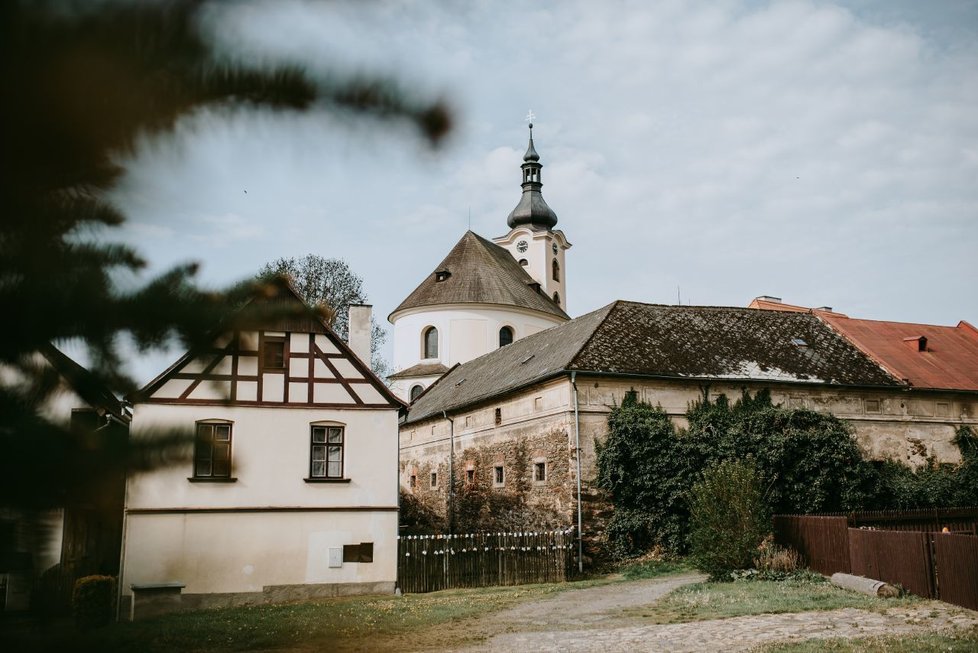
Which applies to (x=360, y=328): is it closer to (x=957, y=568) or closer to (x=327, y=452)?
(x=327, y=452)

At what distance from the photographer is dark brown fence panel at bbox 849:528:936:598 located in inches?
578

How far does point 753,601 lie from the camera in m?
14.6

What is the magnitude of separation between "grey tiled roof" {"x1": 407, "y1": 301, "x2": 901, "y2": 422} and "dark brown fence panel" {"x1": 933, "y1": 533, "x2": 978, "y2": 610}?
10488 mm

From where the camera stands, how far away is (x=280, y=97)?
1404 mm

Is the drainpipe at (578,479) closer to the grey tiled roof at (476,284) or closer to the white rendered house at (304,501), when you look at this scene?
the white rendered house at (304,501)

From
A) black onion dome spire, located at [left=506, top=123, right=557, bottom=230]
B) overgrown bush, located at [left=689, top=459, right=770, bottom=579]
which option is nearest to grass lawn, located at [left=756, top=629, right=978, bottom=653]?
overgrown bush, located at [left=689, top=459, right=770, bottom=579]

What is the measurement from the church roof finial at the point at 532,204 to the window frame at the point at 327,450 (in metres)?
37.0

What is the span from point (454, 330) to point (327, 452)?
80.6ft

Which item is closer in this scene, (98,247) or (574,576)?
(98,247)

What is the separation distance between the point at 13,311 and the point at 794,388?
26361mm

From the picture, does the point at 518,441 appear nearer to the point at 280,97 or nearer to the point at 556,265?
the point at 280,97

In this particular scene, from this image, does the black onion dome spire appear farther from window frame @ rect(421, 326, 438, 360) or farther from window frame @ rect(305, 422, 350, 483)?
window frame @ rect(305, 422, 350, 483)

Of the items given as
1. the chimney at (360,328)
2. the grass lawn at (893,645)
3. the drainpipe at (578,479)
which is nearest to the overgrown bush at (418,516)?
the drainpipe at (578,479)

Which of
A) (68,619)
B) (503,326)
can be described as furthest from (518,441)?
(68,619)
